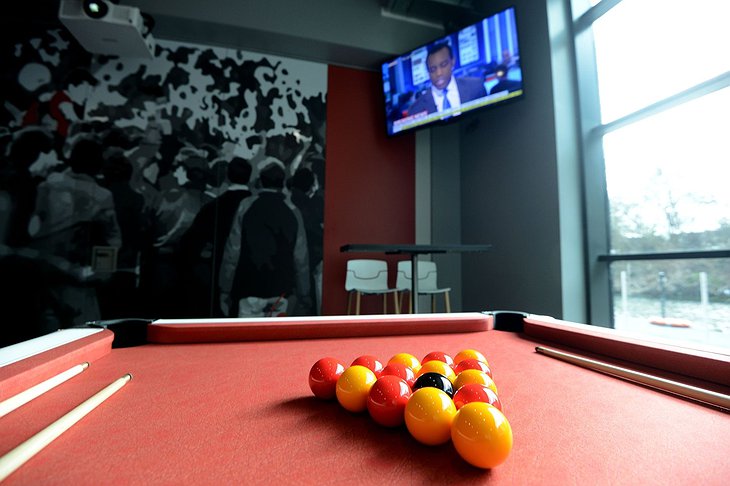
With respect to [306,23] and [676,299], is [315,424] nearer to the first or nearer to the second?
[676,299]

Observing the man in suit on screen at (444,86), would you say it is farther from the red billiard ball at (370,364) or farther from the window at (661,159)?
the red billiard ball at (370,364)

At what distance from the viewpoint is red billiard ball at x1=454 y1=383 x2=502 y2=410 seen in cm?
62

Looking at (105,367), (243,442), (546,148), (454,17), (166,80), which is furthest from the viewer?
(454,17)

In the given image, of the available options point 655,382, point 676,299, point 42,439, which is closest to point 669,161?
point 676,299

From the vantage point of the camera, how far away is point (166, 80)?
381 cm

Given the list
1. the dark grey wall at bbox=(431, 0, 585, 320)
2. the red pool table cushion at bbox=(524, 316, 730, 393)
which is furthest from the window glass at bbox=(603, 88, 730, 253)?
the red pool table cushion at bbox=(524, 316, 730, 393)

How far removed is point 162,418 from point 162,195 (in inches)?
142

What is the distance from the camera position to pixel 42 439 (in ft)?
1.61

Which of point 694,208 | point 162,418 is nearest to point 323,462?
point 162,418

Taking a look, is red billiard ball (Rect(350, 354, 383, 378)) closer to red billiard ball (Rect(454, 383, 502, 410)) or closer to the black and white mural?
red billiard ball (Rect(454, 383, 502, 410))

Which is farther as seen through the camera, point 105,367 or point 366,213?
point 366,213

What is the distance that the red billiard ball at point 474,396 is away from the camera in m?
0.62

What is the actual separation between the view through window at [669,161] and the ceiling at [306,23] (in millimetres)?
1811

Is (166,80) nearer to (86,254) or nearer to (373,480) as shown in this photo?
(86,254)
